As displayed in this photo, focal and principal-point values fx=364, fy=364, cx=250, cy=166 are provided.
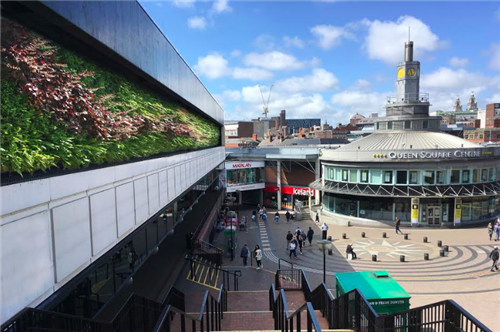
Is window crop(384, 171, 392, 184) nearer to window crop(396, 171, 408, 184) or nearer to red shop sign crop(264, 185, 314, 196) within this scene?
window crop(396, 171, 408, 184)

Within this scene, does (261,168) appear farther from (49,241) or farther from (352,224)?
(49,241)

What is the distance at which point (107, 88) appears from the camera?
892cm

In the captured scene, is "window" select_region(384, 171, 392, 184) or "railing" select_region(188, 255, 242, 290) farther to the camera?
"window" select_region(384, 171, 392, 184)

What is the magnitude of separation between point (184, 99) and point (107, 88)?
8509 mm

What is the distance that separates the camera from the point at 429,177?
111 feet

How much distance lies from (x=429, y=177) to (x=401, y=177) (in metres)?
2.44

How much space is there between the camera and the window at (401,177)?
34.3 meters

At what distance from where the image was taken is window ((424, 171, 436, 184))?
111 feet

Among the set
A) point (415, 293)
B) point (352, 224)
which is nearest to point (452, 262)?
point (415, 293)

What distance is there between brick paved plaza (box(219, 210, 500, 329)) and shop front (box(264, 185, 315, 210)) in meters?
11.7

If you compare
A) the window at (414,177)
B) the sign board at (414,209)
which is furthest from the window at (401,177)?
the sign board at (414,209)

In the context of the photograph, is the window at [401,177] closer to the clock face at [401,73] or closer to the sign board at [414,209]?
the sign board at [414,209]

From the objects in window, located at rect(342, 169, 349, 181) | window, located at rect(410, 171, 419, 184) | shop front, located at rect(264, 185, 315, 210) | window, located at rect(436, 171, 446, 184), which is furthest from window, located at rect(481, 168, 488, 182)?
shop front, located at rect(264, 185, 315, 210)

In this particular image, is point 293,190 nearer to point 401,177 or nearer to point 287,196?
point 287,196
